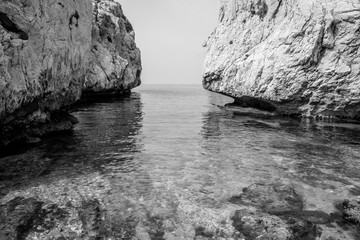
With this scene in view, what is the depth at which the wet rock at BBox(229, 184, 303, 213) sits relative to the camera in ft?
27.6

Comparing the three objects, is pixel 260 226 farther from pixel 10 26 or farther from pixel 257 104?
pixel 257 104

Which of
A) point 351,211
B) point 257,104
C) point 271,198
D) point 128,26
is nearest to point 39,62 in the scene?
point 271,198

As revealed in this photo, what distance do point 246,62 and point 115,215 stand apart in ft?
83.2

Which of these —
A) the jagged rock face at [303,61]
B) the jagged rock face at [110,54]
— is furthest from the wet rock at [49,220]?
the jagged rock face at [110,54]

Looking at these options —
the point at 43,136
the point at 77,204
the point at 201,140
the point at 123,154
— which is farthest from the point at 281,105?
the point at 77,204

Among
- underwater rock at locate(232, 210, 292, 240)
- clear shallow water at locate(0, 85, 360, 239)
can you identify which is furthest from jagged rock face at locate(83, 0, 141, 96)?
underwater rock at locate(232, 210, 292, 240)

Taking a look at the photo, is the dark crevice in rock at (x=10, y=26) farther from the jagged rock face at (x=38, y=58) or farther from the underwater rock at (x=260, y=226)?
the underwater rock at (x=260, y=226)

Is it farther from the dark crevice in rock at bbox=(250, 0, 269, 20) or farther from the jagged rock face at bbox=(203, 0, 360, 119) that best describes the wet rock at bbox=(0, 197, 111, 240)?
the dark crevice in rock at bbox=(250, 0, 269, 20)

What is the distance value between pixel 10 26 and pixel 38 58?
219cm

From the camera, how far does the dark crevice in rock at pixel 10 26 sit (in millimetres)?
11234

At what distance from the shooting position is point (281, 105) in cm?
2661

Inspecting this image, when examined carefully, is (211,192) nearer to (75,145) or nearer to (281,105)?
(75,145)

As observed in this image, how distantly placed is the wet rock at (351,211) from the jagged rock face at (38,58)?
42.3 feet

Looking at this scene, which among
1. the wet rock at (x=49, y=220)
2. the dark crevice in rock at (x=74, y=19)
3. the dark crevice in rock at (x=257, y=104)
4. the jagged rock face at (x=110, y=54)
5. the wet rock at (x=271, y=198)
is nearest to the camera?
the wet rock at (x=49, y=220)
